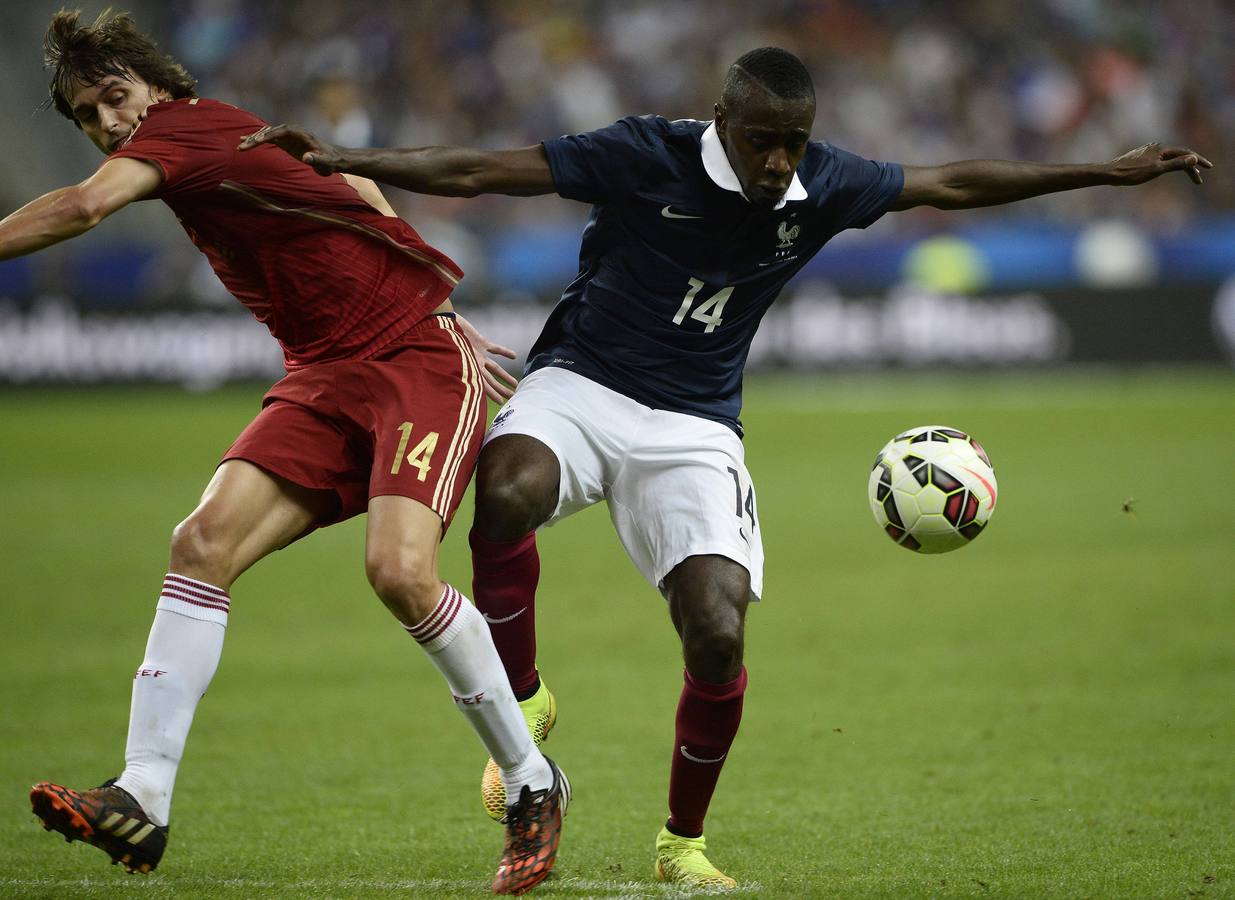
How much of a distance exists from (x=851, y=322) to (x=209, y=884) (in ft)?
50.5

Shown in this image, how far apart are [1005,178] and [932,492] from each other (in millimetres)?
1058

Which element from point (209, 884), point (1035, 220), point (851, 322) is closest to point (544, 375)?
point (209, 884)

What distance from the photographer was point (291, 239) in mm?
4801

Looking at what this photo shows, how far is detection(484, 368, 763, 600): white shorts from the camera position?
16.4 ft

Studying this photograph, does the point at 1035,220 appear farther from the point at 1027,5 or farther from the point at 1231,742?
the point at 1231,742

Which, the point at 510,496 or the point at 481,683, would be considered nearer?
the point at 481,683

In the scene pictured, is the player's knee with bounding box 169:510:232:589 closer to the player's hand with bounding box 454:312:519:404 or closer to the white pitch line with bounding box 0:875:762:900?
the white pitch line with bounding box 0:875:762:900

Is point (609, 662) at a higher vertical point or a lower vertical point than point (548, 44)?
lower

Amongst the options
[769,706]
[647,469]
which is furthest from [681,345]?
[769,706]

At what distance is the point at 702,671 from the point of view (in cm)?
485

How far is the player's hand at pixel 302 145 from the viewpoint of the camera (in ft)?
14.0

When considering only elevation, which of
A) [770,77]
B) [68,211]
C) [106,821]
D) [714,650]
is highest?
[770,77]

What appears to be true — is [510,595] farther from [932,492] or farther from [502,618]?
[932,492]

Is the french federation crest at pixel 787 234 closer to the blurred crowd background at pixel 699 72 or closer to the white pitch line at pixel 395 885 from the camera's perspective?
the white pitch line at pixel 395 885
